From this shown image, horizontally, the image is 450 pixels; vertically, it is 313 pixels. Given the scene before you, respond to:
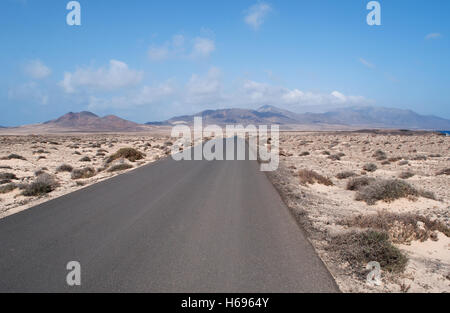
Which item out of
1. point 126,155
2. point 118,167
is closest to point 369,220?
point 118,167

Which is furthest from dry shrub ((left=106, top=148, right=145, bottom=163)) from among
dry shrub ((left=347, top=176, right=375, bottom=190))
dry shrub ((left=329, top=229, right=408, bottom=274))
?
dry shrub ((left=329, top=229, right=408, bottom=274))

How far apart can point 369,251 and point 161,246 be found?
3.87 meters

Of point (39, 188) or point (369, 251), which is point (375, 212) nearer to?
point (369, 251)

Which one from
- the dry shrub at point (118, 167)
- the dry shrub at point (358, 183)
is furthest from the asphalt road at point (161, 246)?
the dry shrub at point (118, 167)

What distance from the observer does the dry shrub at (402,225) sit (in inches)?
280

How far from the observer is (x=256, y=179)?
15375 mm

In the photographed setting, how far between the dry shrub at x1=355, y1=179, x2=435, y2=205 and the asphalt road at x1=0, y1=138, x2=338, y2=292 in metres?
3.46

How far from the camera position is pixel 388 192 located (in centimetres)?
1093

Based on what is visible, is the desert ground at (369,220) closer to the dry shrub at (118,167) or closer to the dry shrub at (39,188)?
the dry shrub at (39,188)

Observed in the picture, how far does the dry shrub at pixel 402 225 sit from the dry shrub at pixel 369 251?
111 cm

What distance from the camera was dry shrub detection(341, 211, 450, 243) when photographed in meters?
7.10
